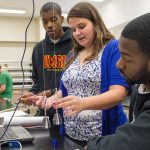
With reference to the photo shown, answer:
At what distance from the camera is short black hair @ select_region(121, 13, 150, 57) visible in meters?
0.68

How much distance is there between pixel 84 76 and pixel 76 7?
0.32 meters

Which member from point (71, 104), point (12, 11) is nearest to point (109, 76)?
point (71, 104)

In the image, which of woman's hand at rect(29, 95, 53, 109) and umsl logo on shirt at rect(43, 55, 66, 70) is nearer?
woman's hand at rect(29, 95, 53, 109)

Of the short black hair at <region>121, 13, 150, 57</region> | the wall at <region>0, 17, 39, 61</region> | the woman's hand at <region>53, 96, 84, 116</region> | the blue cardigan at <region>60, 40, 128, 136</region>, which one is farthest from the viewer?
the wall at <region>0, 17, 39, 61</region>

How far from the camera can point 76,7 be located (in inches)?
50.9

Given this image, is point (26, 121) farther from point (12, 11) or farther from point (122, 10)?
point (12, 11)

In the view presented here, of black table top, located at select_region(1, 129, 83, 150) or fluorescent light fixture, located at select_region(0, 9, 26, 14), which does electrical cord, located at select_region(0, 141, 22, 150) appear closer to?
A: black table top, located at select_region(1, 129, 83, 150)

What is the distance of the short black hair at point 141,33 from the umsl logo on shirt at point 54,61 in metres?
1.10

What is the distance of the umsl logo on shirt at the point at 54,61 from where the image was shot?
1799 mm

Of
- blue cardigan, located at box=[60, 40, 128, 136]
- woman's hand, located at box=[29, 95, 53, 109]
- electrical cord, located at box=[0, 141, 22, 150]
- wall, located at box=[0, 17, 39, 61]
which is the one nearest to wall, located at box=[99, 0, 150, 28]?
wall, located at box=[0, 17, 39, 61]

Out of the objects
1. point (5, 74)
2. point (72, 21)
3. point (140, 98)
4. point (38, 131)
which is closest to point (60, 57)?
point (72, 21)

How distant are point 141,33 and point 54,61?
1170 millimetres

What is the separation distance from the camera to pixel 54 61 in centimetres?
182

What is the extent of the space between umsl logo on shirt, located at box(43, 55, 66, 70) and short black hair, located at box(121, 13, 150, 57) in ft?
3.62
